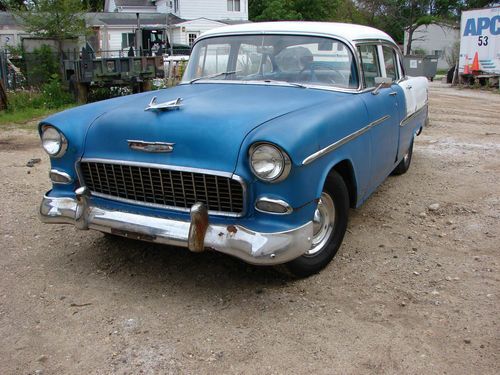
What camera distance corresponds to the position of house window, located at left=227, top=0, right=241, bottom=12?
120ft

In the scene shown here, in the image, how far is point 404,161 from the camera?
20.2ft

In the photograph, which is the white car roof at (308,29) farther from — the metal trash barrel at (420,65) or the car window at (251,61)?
the metal trash barrel at (420,65)

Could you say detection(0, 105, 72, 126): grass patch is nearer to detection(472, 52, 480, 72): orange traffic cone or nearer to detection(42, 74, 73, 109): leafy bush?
detection(42, 74, 73, 109): leafy bush

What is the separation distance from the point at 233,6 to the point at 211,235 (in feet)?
118

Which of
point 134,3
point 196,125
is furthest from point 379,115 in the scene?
point 134,3

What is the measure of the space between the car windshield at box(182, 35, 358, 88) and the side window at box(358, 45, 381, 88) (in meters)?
0.19

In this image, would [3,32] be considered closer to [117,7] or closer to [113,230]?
[117,7]

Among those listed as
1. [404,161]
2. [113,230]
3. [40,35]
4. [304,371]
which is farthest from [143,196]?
[40,35]

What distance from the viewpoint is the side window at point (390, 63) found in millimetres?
5062

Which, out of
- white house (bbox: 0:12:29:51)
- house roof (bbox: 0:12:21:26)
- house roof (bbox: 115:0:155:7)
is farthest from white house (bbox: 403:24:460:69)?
house roof (bbox: 0:12:21:26)

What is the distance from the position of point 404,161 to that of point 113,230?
12.8 feet

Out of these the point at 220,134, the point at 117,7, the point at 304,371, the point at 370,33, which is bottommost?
the point at 304,371

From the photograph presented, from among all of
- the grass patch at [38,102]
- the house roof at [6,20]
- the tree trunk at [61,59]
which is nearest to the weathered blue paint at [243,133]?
the grass patch at [38,102]

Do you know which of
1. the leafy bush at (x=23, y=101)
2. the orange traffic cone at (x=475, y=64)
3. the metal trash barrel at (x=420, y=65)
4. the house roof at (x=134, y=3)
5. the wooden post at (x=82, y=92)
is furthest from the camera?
the house roof at (x=134, y=3)
